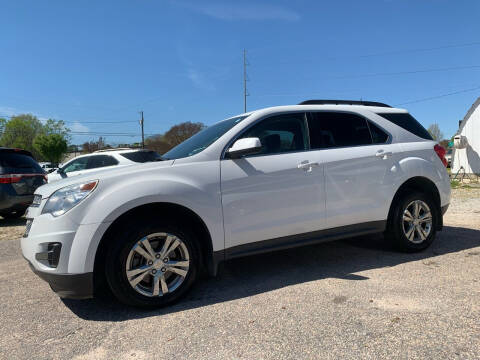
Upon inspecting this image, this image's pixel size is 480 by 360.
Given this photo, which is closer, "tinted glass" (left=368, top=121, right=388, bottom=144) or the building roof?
"tinted glass" (left=368, top=121, right=388, bottom=144)

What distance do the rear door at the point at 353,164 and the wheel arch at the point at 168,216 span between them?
131cm

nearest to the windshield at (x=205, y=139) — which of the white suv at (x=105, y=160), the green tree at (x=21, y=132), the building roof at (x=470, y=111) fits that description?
the white suv at (x=105, y=160)

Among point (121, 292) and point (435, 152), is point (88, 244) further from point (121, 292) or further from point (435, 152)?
point (435, 152)

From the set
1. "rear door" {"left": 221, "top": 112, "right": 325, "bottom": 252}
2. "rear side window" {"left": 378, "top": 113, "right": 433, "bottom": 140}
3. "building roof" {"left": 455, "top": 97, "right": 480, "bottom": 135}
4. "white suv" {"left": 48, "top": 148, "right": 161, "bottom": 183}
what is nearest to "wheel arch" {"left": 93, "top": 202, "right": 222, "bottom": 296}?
"rear door" {"left": 221, "top": 112, "right": 325, "bottom": 252}

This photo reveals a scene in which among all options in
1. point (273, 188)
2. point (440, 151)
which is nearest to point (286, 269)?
point (273, 188)

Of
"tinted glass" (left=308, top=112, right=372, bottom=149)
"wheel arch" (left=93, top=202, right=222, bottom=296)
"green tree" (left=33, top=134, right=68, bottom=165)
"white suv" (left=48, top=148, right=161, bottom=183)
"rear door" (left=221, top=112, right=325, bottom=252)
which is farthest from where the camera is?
"green tree" (left=33, top=134, right=68, bottom=165)

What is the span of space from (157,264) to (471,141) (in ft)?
68.5

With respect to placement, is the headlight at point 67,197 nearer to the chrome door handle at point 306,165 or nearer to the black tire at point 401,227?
the chrome door handle at point 306,165

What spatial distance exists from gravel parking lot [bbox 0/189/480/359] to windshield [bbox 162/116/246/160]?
1.37 meters

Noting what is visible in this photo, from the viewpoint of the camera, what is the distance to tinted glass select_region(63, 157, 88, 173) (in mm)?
9039

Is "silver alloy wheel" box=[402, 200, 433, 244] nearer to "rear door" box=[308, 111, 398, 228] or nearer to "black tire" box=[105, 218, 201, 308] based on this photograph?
"rear door" box=[308, 111, 398, 228]

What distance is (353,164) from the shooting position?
361 cm

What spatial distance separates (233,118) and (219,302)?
6.44 ft

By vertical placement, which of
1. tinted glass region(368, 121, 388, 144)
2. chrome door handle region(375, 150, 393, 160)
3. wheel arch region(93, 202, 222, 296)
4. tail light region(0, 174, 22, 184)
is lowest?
wheel arch region(93, 202, 222, 296)
